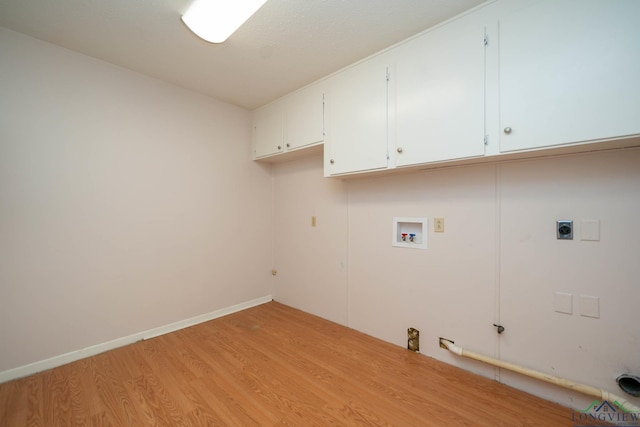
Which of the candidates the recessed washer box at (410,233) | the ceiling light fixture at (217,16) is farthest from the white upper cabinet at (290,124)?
the recessed washer box at (410,233)

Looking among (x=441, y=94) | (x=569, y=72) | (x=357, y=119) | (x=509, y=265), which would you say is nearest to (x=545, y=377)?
(x=509, y=265)

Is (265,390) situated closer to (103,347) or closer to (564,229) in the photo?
(103,347)

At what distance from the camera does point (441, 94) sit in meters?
1.69

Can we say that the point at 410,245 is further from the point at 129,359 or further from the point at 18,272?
the point at 18,272

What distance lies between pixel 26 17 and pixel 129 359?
8.31 feet

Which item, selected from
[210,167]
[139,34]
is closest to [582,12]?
[139,34]

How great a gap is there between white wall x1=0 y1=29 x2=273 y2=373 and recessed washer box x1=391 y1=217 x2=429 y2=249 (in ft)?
6.14

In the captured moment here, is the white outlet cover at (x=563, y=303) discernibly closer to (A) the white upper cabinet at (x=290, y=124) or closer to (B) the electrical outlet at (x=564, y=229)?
(B) the electrical outlet at (x=564, y=229)

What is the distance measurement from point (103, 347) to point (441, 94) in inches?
131

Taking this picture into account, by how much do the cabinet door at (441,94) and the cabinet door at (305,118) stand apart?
0.77m

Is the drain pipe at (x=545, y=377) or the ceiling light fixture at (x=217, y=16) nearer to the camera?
the drain pipe at (x=545, y=377)

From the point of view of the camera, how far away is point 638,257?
1315 mm

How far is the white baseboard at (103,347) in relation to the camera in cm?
176

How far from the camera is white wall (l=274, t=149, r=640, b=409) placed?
1.37 meters
